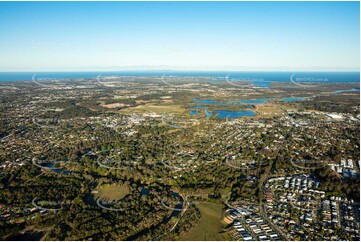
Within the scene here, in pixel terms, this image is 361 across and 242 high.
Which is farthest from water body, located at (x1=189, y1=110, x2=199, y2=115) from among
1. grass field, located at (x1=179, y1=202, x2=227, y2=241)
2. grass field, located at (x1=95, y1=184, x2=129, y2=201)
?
grass field, located at (x1=179, y1=202, x2=227, y2=241)

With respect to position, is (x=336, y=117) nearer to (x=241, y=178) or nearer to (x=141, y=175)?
(x=241, y=178)

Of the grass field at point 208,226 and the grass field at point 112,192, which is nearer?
the grass field at point 208,226

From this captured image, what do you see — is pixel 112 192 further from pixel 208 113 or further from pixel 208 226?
pixel 208 113

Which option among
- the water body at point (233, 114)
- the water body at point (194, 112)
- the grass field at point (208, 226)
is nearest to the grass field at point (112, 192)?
the grass field at point (208, 226)

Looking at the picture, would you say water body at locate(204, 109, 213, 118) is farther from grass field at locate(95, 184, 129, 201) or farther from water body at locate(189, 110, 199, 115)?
grass field at locate(95, 184, 129, 201)

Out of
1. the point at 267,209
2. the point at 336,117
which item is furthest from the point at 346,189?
the point at 336,117

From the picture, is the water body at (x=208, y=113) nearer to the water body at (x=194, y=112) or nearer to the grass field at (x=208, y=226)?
the water body at (x=194, y=112)

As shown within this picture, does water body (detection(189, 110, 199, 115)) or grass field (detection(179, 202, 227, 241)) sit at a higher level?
water body (detection(189, 110, 199, 115))
